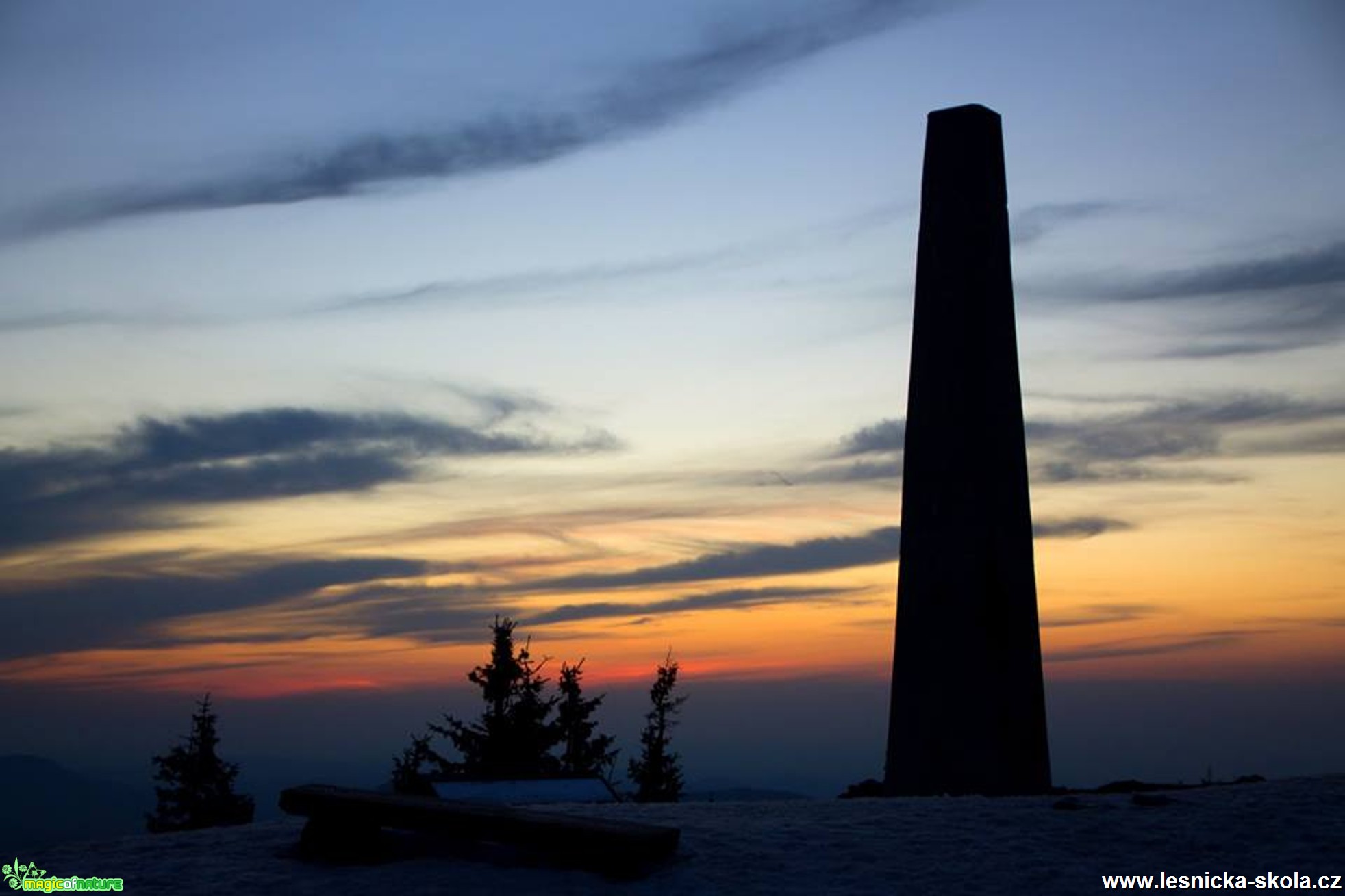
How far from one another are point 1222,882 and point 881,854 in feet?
7.95

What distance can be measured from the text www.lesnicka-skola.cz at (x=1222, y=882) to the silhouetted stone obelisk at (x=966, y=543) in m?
5.09

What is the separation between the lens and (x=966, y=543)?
620 inches

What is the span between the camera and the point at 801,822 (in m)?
12.6

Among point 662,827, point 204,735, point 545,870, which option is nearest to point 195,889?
point 545,870

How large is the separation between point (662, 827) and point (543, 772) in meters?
7.72

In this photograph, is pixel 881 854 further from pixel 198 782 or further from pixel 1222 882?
pixel 198 782

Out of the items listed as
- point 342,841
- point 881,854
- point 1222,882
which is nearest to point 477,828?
point 342,841

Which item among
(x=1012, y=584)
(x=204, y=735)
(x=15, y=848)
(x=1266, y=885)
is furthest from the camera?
(x=204, y=735)

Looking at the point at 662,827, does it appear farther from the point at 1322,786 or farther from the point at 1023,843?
the point at 1322,786

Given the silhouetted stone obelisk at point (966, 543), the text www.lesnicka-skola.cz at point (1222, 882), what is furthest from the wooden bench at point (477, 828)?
the silhouetted stone obelisk at point (966, 543)

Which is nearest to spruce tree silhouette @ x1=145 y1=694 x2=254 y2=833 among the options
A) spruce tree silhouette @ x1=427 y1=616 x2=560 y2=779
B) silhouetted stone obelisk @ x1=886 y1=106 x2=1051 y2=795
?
spruce tree silhouette @ x1=427 y1=616 x2=560 y2=779

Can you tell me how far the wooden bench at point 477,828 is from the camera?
426 inches

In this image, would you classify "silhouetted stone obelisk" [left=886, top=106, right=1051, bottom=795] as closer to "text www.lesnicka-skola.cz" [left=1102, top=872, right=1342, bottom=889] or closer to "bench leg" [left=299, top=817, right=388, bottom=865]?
"text www.lesnicka-skola.cz" [left=1102, top=872, right=1342, bottom=889]

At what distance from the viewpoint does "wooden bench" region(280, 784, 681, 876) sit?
10.8m
